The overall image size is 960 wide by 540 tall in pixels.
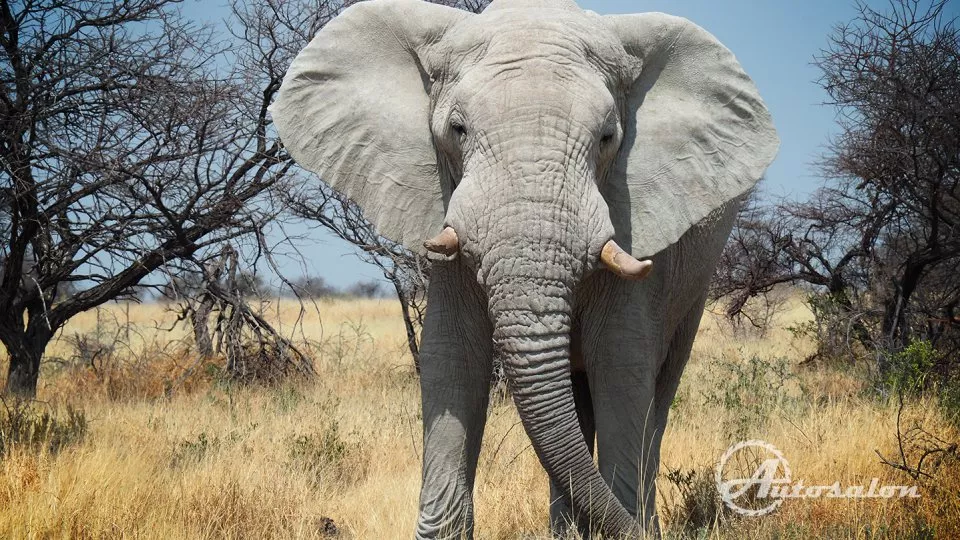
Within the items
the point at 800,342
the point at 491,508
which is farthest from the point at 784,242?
the point at 491,508

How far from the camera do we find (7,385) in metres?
8.27

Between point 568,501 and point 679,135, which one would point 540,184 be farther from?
point 568,501

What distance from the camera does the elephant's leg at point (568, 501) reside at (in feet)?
13.0

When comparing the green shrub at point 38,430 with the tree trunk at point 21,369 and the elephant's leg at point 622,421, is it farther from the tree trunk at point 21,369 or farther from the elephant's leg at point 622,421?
the elephant's leg at point 622,421

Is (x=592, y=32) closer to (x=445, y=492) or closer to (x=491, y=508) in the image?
(x=445, y=492)

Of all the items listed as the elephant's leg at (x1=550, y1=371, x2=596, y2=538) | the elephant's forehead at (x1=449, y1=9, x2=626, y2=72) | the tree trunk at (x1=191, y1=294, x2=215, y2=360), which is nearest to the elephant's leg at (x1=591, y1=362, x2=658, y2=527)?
the elephant's leg at (x1=550, y1=371, x2=596, y2=538)

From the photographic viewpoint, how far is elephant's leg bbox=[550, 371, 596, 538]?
3972 millimetres

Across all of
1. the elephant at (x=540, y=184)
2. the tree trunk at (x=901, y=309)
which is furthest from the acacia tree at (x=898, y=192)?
the elephant at (x=540, y=184)

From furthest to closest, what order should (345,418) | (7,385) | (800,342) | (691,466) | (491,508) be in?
(800,342), (7,385), (345,418), (691,466), (491,508)

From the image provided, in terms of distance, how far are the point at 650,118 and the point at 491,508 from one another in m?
2.34

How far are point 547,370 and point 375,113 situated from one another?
1.36 meters

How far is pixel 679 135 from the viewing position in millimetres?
4012

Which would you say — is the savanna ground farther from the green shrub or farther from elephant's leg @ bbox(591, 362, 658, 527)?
elephant's leg @ bbox(591, 362, 658, 527)

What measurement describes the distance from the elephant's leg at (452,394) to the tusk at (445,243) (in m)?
0.44
